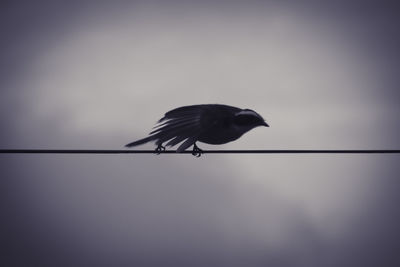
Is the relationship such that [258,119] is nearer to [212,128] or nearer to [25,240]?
[212,128]

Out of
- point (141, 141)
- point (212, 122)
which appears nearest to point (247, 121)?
point (212, 122)

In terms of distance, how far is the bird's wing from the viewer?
18.6 ft

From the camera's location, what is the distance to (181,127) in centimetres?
615

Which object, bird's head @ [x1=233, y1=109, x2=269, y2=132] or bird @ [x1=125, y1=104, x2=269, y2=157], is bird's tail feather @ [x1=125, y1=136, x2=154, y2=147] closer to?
bird @ [x1=125, y1=104, x2=269, y2=157]

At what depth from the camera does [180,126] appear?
6180 millimetres

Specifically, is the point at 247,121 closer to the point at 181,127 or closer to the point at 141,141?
the point at 181,127

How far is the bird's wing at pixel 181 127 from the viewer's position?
568cm

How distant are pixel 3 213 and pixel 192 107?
109208mm

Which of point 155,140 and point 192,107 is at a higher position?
point 192,107

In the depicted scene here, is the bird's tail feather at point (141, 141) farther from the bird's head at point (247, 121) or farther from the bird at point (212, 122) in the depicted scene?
the bird's head at point (247, 121)

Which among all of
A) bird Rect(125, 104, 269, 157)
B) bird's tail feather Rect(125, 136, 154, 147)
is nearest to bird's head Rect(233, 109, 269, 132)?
bird Rect(125, 104, 269, 157)

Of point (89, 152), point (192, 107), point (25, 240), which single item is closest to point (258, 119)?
point (192, 107)

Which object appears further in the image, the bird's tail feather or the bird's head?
the bird's head

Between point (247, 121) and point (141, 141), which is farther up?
point (247, 121)
